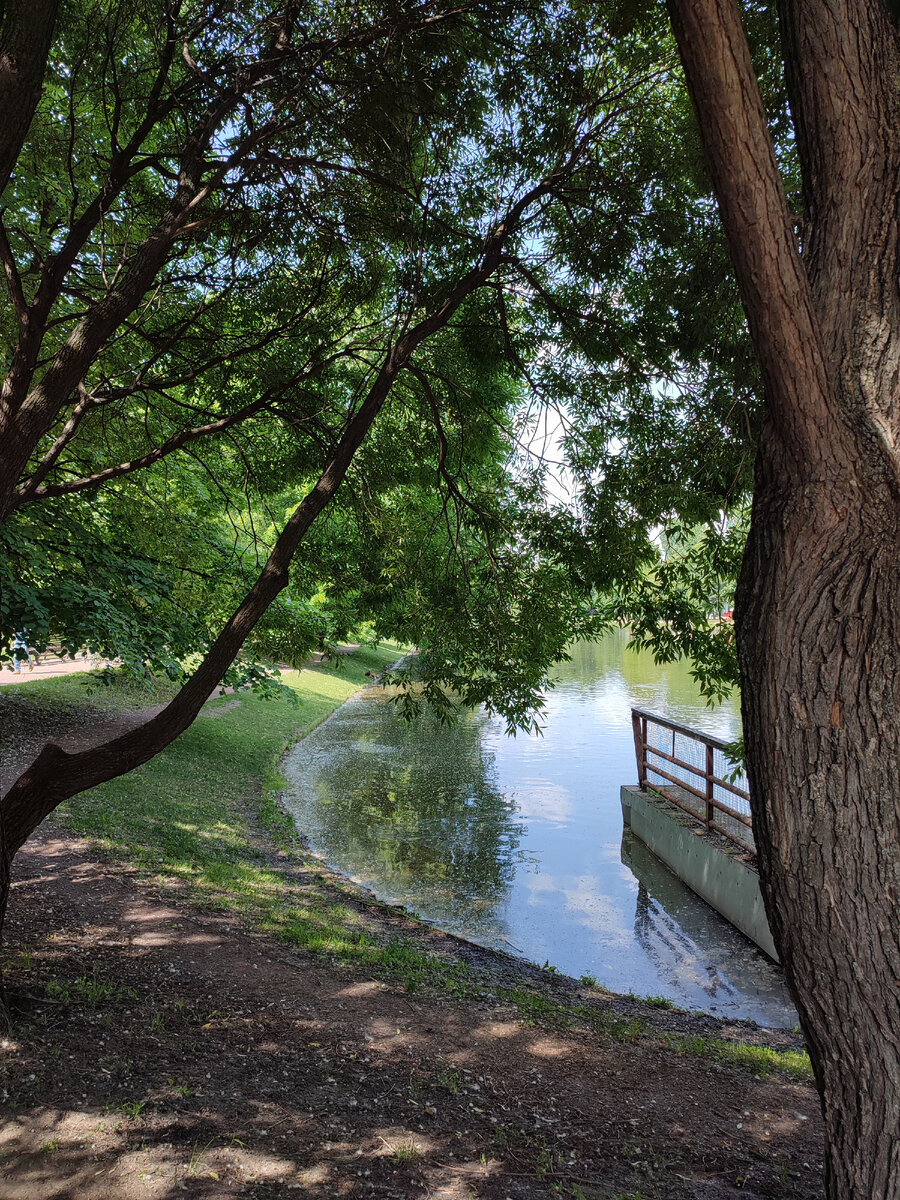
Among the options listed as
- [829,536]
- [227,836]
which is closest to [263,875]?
[227,836]

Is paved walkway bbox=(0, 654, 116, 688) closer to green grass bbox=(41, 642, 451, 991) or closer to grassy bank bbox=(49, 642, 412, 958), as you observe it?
green grass bbox=(41, 642, 451, 991)

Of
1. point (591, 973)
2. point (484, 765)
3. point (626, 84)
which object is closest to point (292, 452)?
point (626, 84)

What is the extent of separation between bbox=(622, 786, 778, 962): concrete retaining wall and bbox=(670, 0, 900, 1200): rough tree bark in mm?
5778

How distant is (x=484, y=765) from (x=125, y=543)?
30.8 ft

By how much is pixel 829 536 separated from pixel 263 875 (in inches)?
314

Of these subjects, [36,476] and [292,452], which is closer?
[36,476]

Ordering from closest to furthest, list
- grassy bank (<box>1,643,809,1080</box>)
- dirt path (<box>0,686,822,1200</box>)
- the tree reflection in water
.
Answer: dirt path (<box>0,686,822,1200</box>) → grassy bank (<box>1,643,809,1080</box>) → the tree reflection in water

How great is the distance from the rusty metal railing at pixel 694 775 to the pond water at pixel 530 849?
3.12 feet

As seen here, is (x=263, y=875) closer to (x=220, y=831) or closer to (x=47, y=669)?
(x=220, y=831)

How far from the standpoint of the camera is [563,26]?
5.41 m

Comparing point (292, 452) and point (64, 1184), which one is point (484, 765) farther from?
point (64, 1184)

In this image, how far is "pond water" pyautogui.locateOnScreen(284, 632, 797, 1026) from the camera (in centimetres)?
819

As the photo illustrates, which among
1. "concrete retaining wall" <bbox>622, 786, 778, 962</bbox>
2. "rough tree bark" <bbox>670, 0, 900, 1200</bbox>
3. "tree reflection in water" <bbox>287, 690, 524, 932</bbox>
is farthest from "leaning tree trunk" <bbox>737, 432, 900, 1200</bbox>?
"tree reflection in water" <bbox>287, 690, 524, 932</bbox>

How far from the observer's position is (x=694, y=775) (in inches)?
470
